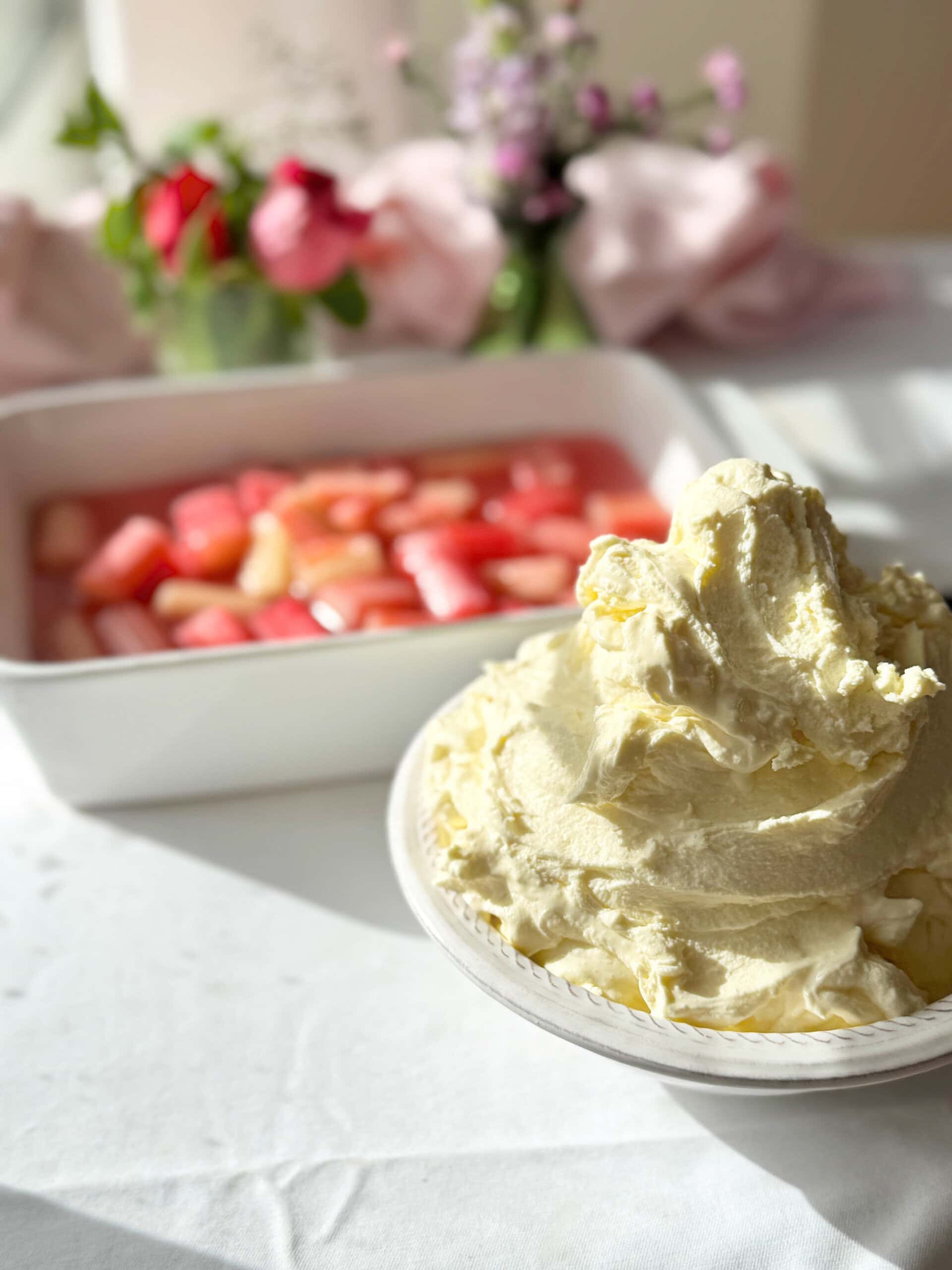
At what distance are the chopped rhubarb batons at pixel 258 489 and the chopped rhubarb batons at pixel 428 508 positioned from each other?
127 millimetres

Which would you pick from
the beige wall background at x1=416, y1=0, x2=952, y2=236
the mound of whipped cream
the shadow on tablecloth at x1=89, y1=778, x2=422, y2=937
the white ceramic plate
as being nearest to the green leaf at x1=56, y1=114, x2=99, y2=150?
the shadow on tablecloth at x1=89, y1=778, x2=422, y2=937

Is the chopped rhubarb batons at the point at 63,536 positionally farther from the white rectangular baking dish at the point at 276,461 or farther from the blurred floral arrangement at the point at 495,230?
the blurred floral arrangement at the point at 495,230

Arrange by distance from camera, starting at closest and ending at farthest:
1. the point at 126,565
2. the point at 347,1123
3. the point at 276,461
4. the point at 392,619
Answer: the point at 347,1123, the point at 392,619, the point at 126,565, the point at 276,461

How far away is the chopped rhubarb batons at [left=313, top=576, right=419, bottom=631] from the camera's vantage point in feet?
3.86

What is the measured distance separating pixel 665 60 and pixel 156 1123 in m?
3.07

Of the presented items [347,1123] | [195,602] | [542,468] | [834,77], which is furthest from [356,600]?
[834,77]

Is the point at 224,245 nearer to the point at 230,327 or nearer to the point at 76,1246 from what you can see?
the point at 230,327

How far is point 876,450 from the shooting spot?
1.53 meters

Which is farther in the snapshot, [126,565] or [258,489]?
[258,489]

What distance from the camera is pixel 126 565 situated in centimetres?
126

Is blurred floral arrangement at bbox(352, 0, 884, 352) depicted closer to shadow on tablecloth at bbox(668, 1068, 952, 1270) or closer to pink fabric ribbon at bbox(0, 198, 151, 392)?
pink fabric ribbon at bbox(0, 198, 151, 392)

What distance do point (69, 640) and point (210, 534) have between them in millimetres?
204

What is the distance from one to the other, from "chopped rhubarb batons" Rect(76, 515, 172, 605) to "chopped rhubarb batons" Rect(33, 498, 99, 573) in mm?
21

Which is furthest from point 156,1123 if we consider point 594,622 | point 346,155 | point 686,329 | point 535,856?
point 346,155
